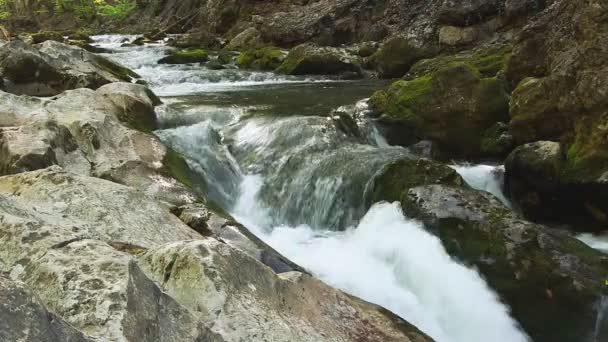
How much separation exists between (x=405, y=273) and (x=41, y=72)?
9.70 m

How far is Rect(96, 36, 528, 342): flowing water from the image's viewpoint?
614 centimetres

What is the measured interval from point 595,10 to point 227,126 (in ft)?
24.9

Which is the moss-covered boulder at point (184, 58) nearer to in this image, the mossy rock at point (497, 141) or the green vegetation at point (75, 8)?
the mossy rock at point (497, 141)

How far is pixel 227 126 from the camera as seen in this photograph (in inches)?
469

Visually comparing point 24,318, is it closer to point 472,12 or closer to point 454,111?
point 454,111

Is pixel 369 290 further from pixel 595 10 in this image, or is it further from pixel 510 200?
pixel 595 10

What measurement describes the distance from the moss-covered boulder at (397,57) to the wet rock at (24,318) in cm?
1732

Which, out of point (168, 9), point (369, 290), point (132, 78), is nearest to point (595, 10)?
point (369, 290)

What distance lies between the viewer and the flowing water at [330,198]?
20.1ft

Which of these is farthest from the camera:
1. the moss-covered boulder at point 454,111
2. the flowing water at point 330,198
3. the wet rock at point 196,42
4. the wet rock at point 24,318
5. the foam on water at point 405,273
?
the wet rock at point 196,42

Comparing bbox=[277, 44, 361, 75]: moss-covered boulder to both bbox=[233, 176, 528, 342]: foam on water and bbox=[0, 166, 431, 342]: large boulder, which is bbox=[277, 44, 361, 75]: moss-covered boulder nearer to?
bbox=[233, 176, 528, 342]: foam on water

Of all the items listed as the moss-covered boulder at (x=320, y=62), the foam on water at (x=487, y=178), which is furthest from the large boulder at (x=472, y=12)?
the foam on water at (x=487, y=178)

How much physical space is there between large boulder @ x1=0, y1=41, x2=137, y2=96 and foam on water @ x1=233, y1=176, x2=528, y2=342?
22.2ft

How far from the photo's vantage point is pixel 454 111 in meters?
10.9
